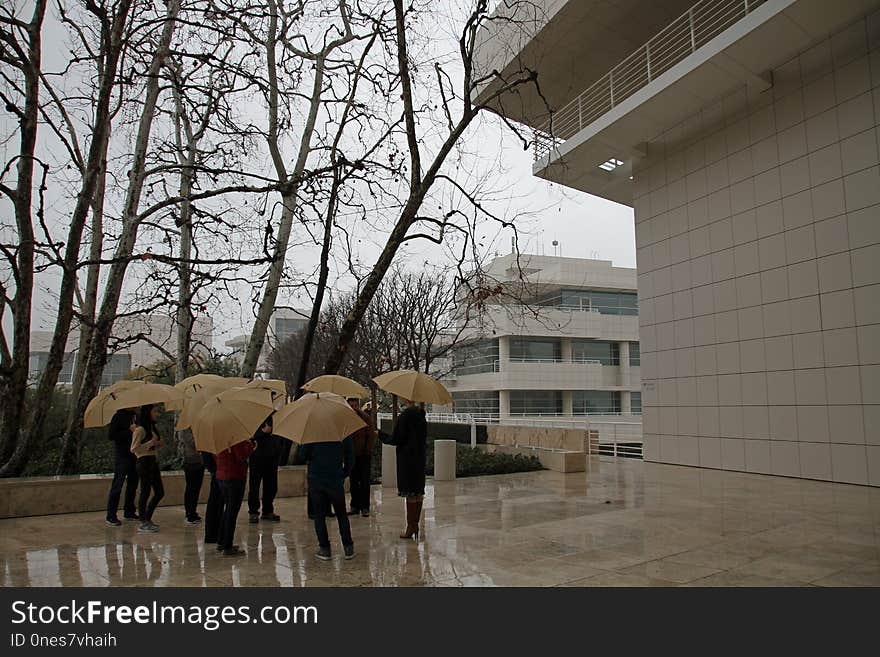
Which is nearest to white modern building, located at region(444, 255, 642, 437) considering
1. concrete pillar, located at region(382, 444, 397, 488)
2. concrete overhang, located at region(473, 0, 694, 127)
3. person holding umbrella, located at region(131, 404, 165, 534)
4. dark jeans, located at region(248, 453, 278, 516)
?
concrete overhang, located at region(473, 0, 694, 127)

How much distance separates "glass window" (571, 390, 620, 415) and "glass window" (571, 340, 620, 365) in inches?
91.9

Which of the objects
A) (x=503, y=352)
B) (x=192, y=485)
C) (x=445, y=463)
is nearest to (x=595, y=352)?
(x=503, y=352)

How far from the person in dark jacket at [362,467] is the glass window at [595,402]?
125 ft

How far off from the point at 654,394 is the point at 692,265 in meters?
3.77

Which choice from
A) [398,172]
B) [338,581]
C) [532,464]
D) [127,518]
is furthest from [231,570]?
[532,464]

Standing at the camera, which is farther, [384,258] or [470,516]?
[384,258]

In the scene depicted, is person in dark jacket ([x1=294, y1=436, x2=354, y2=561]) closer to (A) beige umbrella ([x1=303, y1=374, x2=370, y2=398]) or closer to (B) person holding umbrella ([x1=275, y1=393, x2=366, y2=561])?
(B) person holding umbrella ([x1=275, y1=393, x2=366, y2=561])

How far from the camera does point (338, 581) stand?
19.7 ft

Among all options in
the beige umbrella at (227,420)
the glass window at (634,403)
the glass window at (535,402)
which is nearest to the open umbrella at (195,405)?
the beige umbrella at (227,420)

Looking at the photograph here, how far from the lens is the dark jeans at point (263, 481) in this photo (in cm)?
888

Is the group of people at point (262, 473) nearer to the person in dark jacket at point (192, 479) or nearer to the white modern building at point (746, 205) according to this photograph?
the person in dark jacket at point (192, 479)

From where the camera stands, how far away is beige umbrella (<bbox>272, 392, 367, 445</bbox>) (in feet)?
20.8

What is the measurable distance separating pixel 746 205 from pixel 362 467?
11743 millimetres
